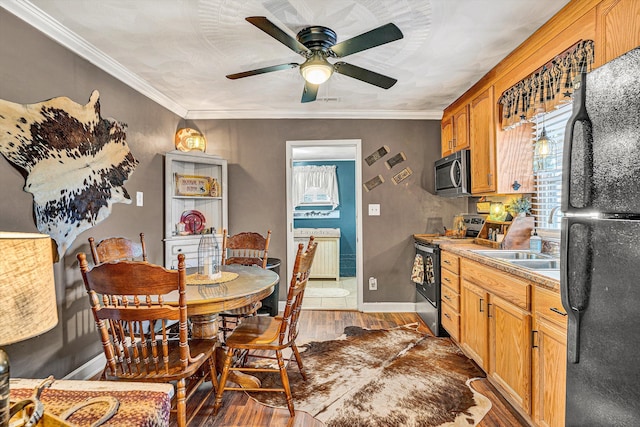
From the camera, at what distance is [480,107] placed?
3084mm

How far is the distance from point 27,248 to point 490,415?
2.34 metres

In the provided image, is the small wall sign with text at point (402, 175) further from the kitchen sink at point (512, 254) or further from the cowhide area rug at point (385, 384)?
the cowhide area rug at point (385, 384)

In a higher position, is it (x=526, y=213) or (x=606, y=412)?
(x=526, y=213)

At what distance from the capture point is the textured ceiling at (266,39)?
1.96 m

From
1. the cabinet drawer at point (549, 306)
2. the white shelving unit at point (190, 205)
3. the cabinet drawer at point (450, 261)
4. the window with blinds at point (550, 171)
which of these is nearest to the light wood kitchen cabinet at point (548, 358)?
the cabinet drawer at point (549, 306)

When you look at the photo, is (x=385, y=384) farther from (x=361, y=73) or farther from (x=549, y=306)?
(x=361, y=73)

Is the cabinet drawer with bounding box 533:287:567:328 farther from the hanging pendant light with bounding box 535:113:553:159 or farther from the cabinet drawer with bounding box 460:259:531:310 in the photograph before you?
the hanging pendant light with bounding box 535:113:553:159

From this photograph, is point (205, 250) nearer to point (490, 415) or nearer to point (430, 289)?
point (490, 415)

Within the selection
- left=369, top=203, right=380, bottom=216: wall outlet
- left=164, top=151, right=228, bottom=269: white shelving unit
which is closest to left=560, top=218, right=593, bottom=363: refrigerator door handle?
left=369, top=203, right=380, bottom=216: wall outlet

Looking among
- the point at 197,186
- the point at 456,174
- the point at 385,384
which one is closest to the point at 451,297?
the point at 385,384

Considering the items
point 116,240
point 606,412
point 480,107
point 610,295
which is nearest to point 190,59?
point 116,240

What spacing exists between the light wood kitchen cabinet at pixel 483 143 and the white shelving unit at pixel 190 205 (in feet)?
8.50

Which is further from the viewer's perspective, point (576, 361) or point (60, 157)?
point (60, 157)

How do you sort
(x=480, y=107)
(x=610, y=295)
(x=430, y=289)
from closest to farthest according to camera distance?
(x=610, y=295)
(x=480, y=107)
(x=430, y=289)
